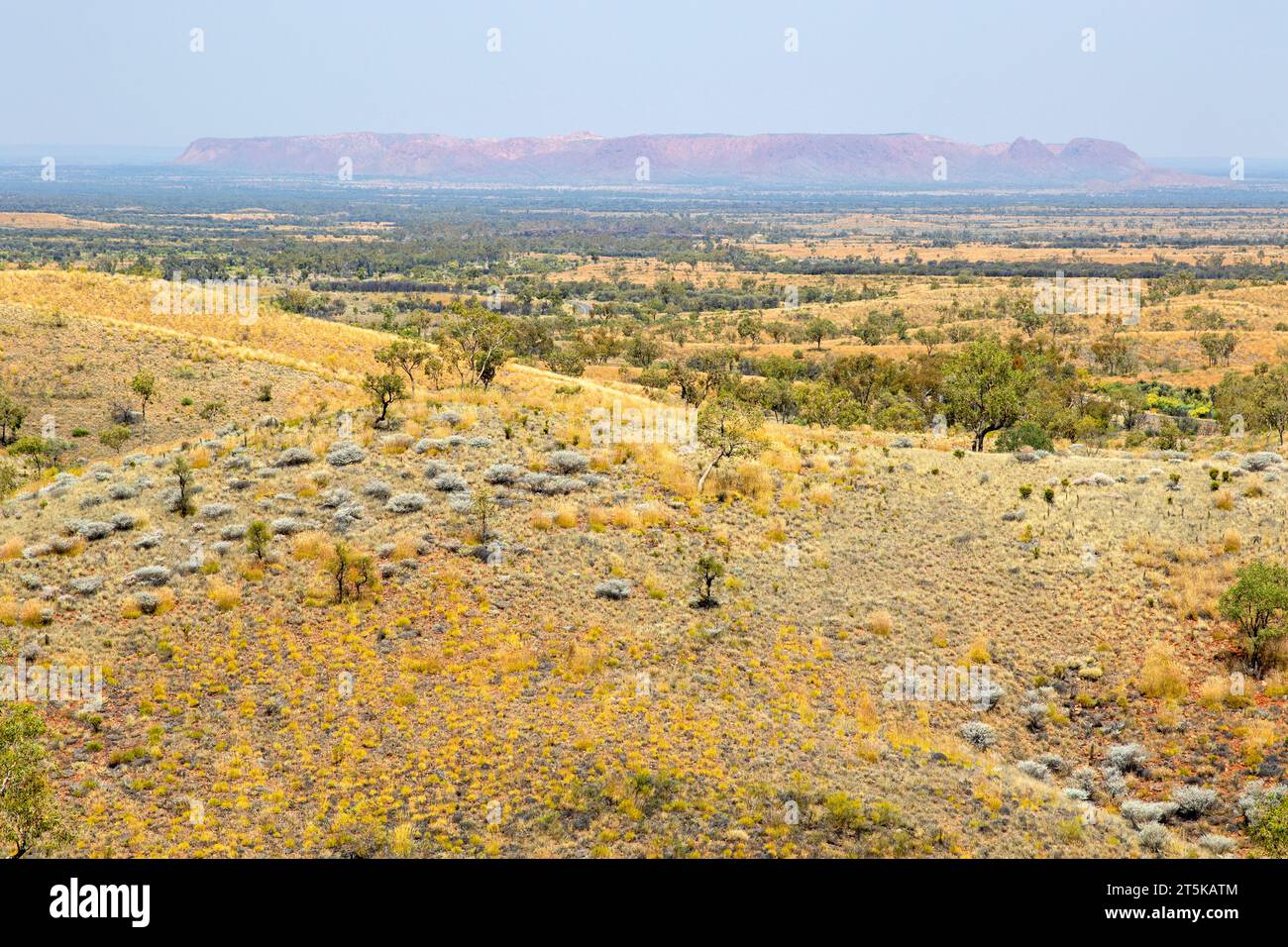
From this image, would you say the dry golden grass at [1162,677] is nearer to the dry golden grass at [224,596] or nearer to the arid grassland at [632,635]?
the arid grassland at [632,635]

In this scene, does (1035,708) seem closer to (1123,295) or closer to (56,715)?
(56,715)

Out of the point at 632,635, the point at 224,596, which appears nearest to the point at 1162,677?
the point at 632,635

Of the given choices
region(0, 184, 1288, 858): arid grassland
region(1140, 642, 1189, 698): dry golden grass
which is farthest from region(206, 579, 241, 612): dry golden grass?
region(1140, 642, 1189, 698): dry golden grass

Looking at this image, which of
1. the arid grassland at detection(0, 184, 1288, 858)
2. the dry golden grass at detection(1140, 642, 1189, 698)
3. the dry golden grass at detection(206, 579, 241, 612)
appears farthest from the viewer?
the dry golden grass at detection(206, 579, 241, 612)

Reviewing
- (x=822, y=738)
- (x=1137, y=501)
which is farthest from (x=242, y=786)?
(x=1137, y=501)

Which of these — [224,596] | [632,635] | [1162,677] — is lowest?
[1162,677]

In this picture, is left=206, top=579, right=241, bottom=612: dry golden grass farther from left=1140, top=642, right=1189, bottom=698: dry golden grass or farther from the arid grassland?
left=1140, top=642, right=1189, bottom=698: dry golden grass

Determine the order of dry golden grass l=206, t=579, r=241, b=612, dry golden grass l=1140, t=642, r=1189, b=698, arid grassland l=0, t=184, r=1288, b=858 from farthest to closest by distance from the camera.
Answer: dry golden grass l=206, t=579, r=241, b=612 → dry golden grass l=1140, t=642, r=1189, b=698 → arid grassland l=0, t=184, r=1288, b=858

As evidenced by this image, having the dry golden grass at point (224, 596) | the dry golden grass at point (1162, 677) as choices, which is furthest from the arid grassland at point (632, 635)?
the dry golden grass at point (224, 596)

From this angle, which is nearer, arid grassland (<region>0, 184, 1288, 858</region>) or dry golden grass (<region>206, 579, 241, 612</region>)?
arid grassland (<region>0, 184, 1288, 858</region>)

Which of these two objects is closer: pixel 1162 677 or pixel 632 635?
pixel 1162 677

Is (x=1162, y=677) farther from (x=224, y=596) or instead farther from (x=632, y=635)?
(x=224, y=596)
